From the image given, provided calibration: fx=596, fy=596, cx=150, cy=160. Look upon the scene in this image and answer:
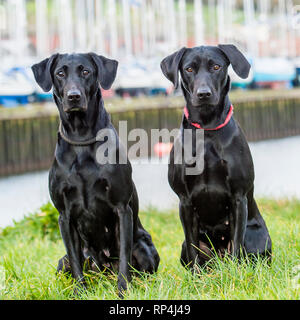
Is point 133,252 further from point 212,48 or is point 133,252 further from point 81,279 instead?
point 212,48

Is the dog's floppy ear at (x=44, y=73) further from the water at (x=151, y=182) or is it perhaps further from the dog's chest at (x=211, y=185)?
the water at (x=151, y=182)

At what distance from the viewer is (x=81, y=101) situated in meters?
3.75

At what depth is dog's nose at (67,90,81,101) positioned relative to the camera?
12.1 ft

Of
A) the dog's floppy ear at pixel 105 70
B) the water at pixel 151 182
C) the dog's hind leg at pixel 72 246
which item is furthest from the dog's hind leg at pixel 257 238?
the water at pixel 151 182

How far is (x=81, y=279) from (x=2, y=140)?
12.9m

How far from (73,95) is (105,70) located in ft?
1.05

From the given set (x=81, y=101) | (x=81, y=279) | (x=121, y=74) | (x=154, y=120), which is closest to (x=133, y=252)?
(x=81, y=279)

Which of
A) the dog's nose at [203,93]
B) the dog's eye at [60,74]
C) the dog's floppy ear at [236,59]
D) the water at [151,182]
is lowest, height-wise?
the water at [151,182]

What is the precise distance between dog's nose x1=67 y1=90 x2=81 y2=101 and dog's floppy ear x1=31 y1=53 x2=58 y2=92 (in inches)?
9.9

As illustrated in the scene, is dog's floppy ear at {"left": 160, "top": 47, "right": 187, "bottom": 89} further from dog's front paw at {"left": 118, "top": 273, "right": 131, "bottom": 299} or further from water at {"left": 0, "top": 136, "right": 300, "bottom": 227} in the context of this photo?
water at {"left": 0, "top": 136, "right": 300, "bottom": 227}

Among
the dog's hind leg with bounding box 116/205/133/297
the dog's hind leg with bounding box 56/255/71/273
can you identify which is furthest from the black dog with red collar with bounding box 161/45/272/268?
the dog's hind leg with bounding box 56/255/71/273

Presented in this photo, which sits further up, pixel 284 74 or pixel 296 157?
pixel 284 74

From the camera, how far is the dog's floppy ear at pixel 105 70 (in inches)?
152

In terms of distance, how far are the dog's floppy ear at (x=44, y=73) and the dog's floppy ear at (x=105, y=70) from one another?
28cm
